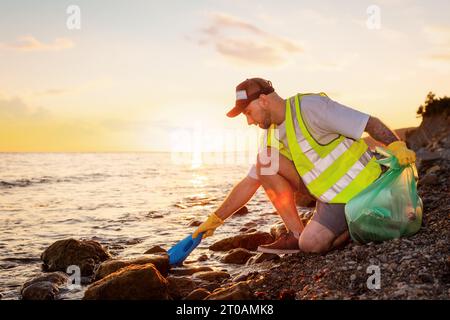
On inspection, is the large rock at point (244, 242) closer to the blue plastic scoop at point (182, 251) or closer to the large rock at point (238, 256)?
the large rock at point (238, 256)

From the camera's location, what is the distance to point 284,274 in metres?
4.29

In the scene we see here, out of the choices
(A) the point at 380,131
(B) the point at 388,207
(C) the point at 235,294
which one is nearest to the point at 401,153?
(A) the point at 380,131

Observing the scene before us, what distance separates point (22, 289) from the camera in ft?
16.0

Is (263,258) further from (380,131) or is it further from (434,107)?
(434,107)

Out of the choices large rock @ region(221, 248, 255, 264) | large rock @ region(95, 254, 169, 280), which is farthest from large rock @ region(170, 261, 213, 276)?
large rock @ region(221, 248, 255, 264)

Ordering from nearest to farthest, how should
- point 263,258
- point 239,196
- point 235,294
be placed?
point 235,294, point 239,196, point 263,258

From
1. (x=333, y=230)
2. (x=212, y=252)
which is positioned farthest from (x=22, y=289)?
(x=333, y=230)

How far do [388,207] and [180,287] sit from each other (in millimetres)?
2202

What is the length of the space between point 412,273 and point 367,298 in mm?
492

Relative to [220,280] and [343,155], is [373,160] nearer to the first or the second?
[343,155]

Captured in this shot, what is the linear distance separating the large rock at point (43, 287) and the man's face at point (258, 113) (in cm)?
283

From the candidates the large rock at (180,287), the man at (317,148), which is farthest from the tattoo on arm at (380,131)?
the large rock at (180,287)

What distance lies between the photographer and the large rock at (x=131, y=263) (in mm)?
4988
